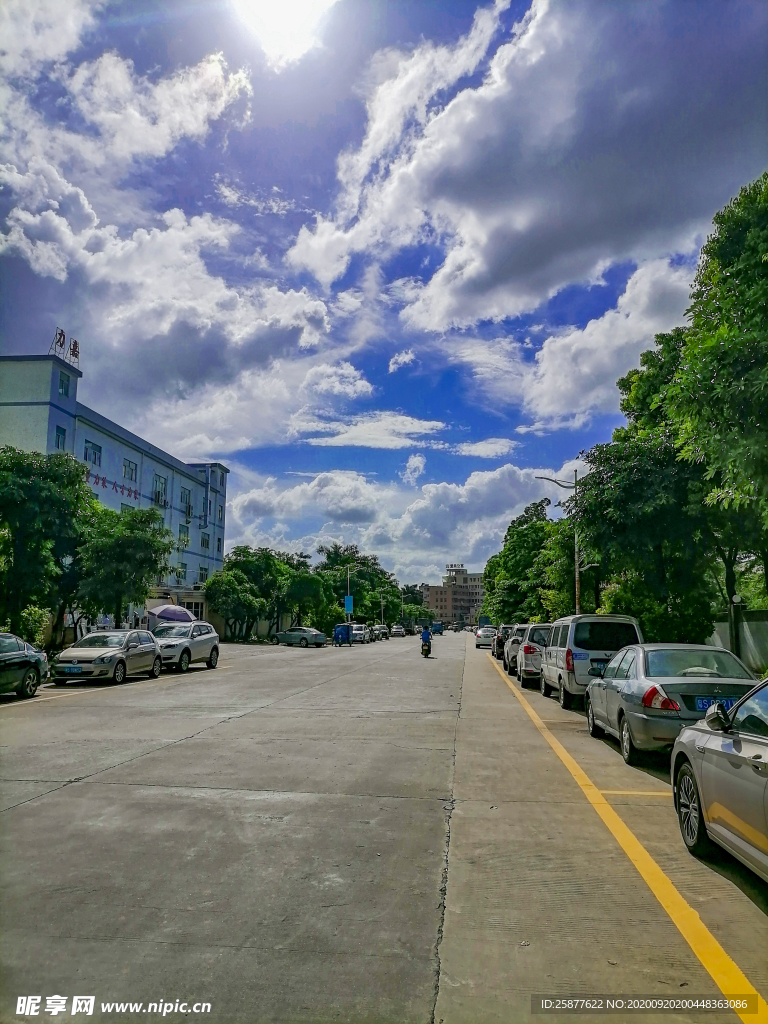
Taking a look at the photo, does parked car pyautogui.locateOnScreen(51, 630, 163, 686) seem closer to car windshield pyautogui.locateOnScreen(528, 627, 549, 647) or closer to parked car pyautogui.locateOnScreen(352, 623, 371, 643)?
car windshield pyautogui.locateOnScreen(528, 627, 549, 647)

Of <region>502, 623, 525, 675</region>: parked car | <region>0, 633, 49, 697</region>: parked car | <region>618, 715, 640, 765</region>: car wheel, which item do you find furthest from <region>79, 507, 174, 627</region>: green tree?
<region>618, 715, 640, 765</region>: car wheel

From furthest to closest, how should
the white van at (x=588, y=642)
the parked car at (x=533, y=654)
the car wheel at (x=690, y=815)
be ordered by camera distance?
1. the parked car at (x=533, y=654)
2. the white van at (x=588, y=642)
3. the car wheel at (x=690, y=815)

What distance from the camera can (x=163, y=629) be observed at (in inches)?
1123

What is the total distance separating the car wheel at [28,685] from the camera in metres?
16.8

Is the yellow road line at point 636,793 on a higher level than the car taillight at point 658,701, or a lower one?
lower

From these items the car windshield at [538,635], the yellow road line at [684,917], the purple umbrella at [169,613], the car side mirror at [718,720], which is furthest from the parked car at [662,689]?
the purple umbrella at [169,613]

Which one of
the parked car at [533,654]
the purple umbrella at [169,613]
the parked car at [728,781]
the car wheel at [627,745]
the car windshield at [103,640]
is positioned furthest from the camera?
the purple umbrella at [169,613]

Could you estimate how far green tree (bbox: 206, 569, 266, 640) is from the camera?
186 feet

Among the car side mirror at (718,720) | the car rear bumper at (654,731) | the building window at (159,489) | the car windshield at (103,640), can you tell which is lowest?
the car rear bumper at (654,731)

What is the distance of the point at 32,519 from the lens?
75.3 feet

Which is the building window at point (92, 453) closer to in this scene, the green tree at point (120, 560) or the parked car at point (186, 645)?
the green tree at point (120, 560)

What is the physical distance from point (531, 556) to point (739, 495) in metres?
47.1

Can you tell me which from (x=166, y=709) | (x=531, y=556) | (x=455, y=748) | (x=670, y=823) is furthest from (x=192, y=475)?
(x=670, y=823)

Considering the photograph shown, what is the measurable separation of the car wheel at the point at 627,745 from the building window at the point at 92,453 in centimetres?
3867
